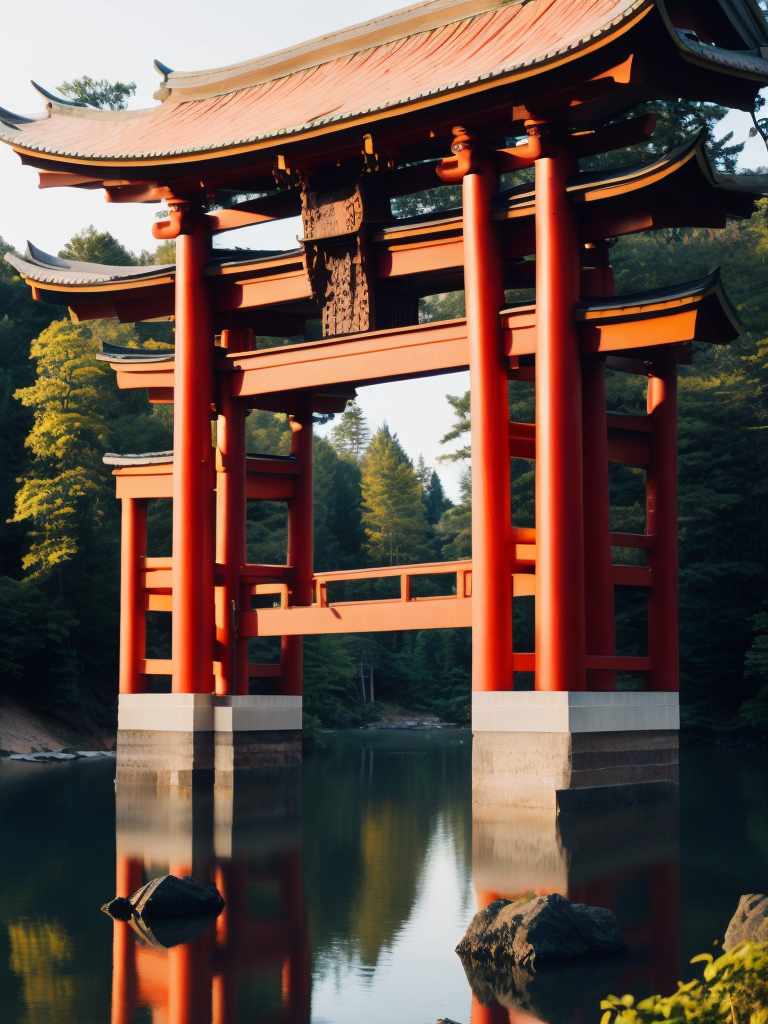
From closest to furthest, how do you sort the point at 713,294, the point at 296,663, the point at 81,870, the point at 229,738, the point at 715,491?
the point at 81,870 < the point at 713,294 < the point at 229,738 < the point at 296,663 < the point at 715,491

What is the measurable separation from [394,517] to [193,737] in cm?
4036

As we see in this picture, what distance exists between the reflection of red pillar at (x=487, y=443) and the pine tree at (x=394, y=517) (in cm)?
4247

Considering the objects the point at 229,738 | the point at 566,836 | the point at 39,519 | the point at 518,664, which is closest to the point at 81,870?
the point at 566,836

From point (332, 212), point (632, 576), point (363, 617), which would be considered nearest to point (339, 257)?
point (332, 212)

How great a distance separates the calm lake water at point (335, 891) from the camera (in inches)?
313

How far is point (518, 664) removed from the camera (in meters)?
17.9

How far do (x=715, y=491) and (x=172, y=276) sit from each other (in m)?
18.6

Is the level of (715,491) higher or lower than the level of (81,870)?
higher

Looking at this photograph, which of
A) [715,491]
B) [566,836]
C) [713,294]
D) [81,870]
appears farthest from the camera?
[715,491]

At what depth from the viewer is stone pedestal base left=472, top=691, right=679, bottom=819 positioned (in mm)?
16453

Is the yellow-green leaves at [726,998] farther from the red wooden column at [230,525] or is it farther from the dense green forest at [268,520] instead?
the dense green forest at [268,520]

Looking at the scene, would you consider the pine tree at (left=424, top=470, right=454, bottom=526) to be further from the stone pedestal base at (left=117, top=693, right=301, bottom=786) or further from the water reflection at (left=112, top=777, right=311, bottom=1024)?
the water reflection at (left=112, top=777, right=311, bottom=1024)

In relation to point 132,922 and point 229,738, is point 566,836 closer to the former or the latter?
point 132,922

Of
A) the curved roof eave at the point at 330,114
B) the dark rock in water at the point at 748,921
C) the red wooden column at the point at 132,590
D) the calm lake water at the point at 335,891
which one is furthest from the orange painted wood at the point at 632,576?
the dark rock in water at the point at 748,921
